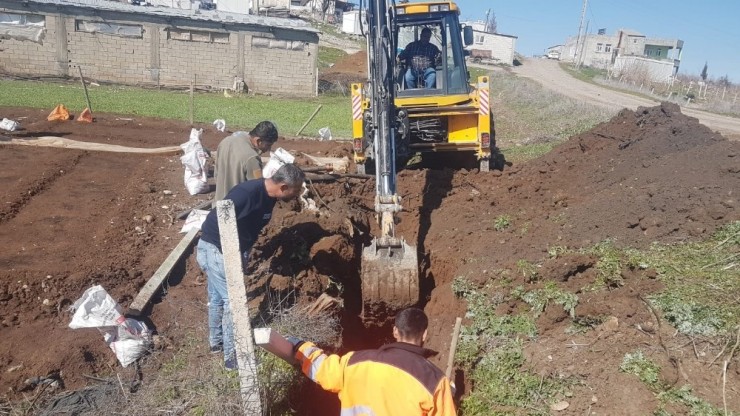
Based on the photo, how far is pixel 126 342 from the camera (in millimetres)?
4852

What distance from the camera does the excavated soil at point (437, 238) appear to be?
4328mm

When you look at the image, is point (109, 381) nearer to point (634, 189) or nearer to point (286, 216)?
point (286, 216)

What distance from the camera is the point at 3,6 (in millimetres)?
24562

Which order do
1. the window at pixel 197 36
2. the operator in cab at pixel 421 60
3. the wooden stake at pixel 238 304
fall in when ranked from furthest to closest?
the window at pixel 197 36 → the operator in cab at pixel 421 60 → the wooden stake at pixel 238 304

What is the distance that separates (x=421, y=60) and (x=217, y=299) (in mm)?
6295

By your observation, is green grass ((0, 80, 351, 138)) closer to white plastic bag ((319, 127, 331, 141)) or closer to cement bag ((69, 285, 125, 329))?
white plastic bag ((319, 127, 331, 141))

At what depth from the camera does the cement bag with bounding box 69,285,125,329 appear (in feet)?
15.9

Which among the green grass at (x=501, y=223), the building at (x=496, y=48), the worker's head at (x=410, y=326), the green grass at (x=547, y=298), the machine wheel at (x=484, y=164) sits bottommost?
the green grass at (x=547, y=298)

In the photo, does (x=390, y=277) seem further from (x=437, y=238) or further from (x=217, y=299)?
(x=437, y=238)

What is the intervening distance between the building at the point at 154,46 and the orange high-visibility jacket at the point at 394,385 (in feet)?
85.8

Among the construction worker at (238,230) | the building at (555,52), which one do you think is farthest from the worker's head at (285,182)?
the building at (555,52)

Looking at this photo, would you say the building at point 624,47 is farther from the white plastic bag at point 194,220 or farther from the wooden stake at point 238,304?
the wooden stake at point 238,304

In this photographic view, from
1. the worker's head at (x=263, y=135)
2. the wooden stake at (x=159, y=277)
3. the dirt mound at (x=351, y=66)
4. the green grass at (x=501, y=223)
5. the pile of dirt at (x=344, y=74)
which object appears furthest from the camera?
the dirt mound at (x=351, y=66)

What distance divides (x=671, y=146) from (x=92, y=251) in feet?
26.3
